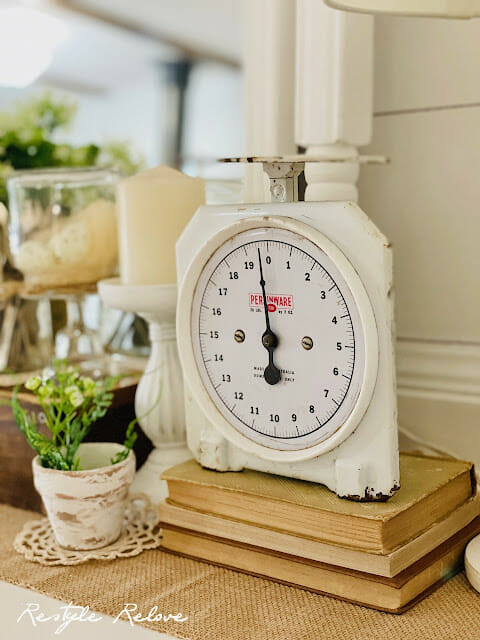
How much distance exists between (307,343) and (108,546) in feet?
1.08

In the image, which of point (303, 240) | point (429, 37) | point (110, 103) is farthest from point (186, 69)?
point (303, 240)

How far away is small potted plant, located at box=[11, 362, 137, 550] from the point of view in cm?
81

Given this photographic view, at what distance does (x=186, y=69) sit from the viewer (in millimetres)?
5340

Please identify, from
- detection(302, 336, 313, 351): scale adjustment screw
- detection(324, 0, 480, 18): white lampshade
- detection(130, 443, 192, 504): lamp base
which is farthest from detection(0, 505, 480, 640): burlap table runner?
detection(324, 0, 480, 18): white lampshade

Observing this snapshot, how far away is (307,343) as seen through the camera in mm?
732

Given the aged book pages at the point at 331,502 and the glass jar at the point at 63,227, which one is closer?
the aged book pages at the point at 331,502

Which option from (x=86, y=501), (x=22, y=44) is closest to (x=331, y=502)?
(x=86, y=501)

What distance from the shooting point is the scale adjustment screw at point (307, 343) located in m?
0.73

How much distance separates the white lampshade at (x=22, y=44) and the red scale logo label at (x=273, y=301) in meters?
2.85

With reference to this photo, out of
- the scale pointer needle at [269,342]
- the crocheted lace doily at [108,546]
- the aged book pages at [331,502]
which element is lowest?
the crocheted lace doily at [108,546]

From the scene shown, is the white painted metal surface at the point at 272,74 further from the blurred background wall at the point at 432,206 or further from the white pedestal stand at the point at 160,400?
the white pedestal stand at the point at 160,400

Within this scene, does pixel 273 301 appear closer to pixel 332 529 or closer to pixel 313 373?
pixel 313 373

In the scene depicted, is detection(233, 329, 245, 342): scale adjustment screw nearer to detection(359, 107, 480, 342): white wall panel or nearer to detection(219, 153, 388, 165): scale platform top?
detection(219, 153, 388, 165): scale platform top

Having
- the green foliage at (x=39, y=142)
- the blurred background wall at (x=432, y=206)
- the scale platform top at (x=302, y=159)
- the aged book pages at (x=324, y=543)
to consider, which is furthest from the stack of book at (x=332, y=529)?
the green foliage at (x=39, y=142)
